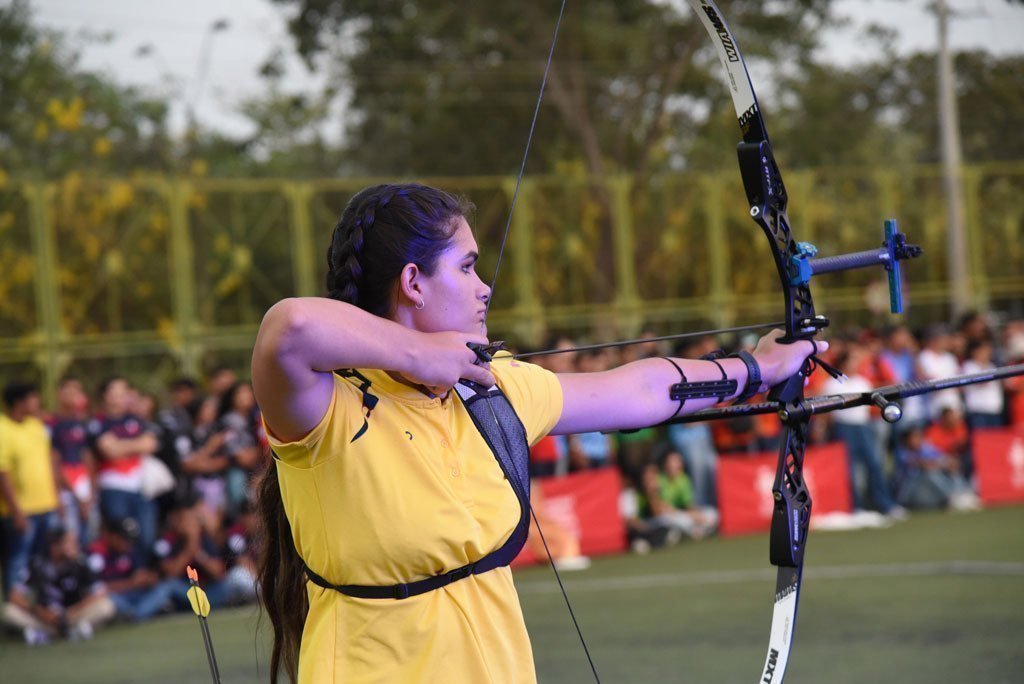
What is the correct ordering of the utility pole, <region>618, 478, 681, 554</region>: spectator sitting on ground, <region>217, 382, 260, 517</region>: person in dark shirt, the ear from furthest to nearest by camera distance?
the utility pole
<region>618, 478, 681, 554</region>: spectator sitting on ground
<region>217, 382, 260, 517</region>: person in dark shirt
the ear

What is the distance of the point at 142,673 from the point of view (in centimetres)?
636

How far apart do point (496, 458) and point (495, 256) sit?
15164mm

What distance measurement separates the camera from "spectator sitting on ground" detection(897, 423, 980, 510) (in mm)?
11344

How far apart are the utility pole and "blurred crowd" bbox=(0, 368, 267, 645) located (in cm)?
1155

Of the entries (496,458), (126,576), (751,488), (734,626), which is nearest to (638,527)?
(751,488)

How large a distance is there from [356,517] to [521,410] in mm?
452

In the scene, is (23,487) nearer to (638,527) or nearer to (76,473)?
(76,473)

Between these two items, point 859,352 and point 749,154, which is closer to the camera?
point 749,154

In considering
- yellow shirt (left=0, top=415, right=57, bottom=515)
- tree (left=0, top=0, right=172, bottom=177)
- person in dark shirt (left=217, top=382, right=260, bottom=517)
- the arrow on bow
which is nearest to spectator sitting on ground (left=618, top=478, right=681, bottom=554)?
person in dark shirt (left=217, top=382, right=260, bottom=517)

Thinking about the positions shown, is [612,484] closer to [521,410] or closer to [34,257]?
[34,257]

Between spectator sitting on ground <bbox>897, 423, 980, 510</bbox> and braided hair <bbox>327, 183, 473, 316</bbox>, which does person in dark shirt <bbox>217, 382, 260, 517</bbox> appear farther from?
braided hair <bbox>327, 183, 473, 316</bbox>

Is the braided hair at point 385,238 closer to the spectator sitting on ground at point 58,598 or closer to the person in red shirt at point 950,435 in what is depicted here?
the spectator sitting on ground at point 58,598

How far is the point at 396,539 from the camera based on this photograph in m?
2.06

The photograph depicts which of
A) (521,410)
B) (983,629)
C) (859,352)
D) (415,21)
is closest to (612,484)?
(859,352)
